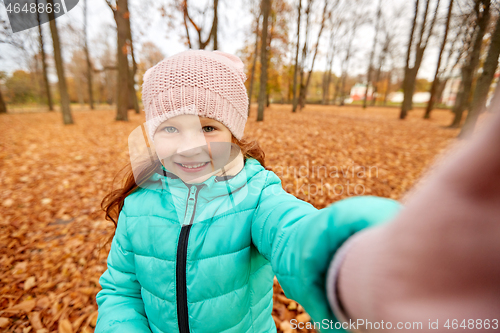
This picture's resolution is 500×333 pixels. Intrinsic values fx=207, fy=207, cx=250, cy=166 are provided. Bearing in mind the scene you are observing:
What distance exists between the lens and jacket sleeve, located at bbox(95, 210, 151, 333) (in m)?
1.22

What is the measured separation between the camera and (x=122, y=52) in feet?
31.0

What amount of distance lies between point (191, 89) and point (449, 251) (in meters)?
1.22

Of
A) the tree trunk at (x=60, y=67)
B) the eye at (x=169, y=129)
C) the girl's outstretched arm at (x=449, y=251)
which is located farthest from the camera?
the tree trunk at (x=60, y=67)

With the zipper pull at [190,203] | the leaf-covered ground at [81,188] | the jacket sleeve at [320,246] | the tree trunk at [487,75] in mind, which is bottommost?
the leaf-covered ground at [81,188]

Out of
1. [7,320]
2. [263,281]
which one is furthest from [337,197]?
[7,320]

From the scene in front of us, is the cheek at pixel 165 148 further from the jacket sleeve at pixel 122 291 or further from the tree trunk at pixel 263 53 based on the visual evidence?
the tree trunk at pixel 263 53

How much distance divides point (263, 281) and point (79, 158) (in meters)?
6.54

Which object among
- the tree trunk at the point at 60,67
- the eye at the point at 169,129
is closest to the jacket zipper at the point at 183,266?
the eye at the point at 169,129

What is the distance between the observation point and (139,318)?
1252 mm

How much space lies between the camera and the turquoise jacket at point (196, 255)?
3.56 feet

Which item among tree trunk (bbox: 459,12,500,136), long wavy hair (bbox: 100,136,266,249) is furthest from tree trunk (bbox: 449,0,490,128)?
long wavy hair (bbox: 100,136,266,249)

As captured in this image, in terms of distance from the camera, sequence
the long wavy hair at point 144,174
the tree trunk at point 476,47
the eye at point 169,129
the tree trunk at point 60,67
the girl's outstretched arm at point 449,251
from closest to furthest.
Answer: the girl's outstretched arm at point 449,251 → the eye at point 169,129 → the long wavy hair at point 144,174 → the tree trunk at point 476,47 → the tree trunk at point 60,67

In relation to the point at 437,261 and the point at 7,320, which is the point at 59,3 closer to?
the point at 7,320

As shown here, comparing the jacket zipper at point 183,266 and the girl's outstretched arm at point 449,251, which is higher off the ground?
the girl's outstretched arm at point 449,251
